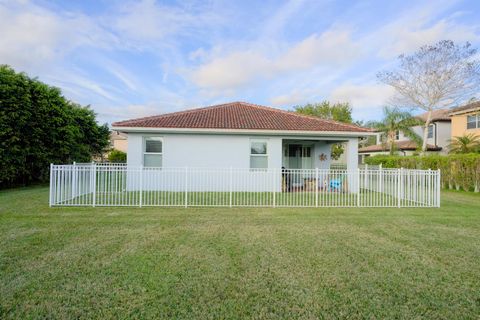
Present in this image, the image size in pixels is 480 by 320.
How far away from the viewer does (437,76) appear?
77.4 ft

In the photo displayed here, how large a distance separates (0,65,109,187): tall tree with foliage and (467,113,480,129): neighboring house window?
99.9 ft

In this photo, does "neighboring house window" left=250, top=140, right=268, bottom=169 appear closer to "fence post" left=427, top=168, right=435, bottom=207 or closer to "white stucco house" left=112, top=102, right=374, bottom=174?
"white stucco house" left=112, top=102, right=374, bottom=174

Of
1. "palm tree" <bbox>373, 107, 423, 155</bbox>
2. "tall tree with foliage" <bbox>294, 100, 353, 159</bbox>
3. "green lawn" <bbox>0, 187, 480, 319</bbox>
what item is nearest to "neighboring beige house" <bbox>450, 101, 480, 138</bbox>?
"palm tree" <bbox>373, 107, 423, 155</bbox>

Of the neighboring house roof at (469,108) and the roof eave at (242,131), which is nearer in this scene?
the roof eave at (242,131)

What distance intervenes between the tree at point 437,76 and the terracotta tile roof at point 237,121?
52.4 feet

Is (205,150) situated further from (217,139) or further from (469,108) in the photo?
(469,108)

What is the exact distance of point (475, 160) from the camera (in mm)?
13430

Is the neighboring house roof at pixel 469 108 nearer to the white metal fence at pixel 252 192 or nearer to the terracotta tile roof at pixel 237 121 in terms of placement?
the terracotta tile roof at pixel 237 121

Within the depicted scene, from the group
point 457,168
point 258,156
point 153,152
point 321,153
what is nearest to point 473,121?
point 457,168

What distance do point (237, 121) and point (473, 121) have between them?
21.8 m

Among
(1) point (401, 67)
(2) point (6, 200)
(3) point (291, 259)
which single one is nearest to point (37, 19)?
(2) point (6, 200)

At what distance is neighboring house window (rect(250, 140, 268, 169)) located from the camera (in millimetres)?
13039

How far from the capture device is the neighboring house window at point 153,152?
41.5 feet

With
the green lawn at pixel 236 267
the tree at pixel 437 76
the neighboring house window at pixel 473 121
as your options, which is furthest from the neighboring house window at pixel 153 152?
the neighboring house window at pixel 473 121
